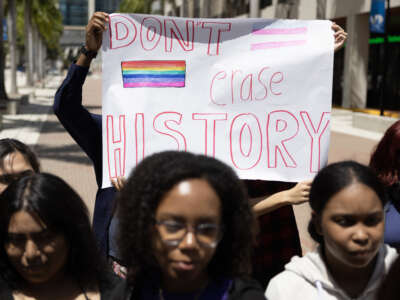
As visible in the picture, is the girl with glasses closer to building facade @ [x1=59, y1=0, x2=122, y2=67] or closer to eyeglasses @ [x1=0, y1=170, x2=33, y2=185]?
eyeglasses @ [x1=0, y1=170, x2=33, y2=185]

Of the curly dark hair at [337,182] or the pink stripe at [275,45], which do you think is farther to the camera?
the pink stripe at [275,45]

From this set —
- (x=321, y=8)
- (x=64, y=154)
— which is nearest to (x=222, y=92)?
(x=64, y=154)

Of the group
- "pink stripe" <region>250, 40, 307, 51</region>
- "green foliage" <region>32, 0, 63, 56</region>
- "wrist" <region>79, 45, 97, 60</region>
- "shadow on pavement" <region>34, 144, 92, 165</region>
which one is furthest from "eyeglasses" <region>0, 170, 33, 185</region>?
"green foliage" <region>32, 0, 63, 56</region>

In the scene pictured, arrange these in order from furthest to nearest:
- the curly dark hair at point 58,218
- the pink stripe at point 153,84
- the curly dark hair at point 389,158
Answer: the pink stripe at point 153,84, the curly dark hair at point 389,158, the curly dark hair at point 58,218

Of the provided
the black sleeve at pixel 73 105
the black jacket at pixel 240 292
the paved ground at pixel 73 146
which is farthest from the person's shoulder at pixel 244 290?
the paved ground at pixel 73 146

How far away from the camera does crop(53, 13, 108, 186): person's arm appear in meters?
2.79

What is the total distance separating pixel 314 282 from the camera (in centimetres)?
211

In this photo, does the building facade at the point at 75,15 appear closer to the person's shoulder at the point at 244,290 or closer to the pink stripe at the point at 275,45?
the pink stripe at the point at 275,45

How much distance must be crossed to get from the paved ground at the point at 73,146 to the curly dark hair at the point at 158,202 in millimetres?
4036

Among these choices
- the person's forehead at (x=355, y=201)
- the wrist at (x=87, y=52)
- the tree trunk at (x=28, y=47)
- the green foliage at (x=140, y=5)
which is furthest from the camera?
the green foliage at (x=140, y=5)

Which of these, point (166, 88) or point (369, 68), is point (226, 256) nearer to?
point (166, 88)

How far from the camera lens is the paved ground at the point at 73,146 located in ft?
28.6

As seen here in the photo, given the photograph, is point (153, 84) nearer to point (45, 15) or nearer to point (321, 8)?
point (321, 8)

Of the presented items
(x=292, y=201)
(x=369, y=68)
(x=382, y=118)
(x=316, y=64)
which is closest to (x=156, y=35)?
(x=316, y=64)
